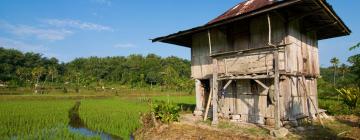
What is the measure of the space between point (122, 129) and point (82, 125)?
380 centimetres

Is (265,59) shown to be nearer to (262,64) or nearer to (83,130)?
(262,64)

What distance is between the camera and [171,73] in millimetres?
76750

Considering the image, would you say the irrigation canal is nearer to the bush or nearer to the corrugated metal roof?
the bush

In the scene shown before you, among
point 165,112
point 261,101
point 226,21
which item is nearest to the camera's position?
point 226,21

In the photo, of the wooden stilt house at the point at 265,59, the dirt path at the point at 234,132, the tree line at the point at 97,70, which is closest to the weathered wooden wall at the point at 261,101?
the wooden stilt house at the point at 265,59

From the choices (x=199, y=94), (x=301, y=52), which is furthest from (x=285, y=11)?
(x=199, y=94)

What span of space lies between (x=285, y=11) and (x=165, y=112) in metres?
6.84

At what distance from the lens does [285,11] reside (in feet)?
37.4

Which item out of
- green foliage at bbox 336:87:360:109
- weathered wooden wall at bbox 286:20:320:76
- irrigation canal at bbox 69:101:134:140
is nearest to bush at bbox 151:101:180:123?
irrigation canal at bbox 69:101:134:140

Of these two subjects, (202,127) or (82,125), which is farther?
(82,125)

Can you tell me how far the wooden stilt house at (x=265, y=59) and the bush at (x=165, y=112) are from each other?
1556 mm

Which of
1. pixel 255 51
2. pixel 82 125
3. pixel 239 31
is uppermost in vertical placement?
pixel 239 31

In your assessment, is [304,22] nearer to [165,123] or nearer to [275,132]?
[275,132]

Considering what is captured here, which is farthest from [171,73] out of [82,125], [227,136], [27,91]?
[227,136]
